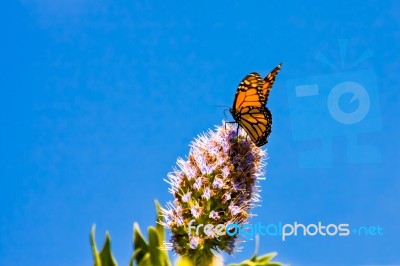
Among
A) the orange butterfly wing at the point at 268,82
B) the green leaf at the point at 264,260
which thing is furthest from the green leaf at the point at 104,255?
the orange butterfly wing at the point at 268,82

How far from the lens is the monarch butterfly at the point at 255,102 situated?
5682 mm

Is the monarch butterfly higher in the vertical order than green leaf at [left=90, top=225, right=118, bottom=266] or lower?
higher

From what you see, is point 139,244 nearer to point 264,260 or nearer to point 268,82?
point 264,260

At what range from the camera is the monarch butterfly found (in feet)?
18.6


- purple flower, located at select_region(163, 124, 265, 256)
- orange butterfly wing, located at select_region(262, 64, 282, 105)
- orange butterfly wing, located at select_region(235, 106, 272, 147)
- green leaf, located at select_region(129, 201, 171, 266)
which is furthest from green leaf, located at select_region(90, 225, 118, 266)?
orange butterfly wing, located at select_region(262, 64, 282, 105)

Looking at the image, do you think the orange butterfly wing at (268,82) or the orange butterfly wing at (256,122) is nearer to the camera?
the orange butterfly wing at (256,122)

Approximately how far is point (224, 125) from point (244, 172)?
53cm

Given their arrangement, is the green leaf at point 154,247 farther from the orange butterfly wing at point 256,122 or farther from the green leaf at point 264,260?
the orange butterfly wing at point 256,122

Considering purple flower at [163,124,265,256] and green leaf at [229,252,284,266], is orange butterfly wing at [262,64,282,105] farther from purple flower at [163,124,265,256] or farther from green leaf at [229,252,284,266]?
green leaf at [229,252,284,266]

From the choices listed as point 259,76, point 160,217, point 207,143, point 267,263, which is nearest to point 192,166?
point 207,143

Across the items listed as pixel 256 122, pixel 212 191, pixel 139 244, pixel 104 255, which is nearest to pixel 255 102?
pixel 256 122

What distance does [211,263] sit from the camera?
17.1 feet

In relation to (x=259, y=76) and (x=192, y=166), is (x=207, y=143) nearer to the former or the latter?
(x=192, y=166)

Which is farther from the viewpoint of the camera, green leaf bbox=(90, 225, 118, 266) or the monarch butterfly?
the monarch butterfly
